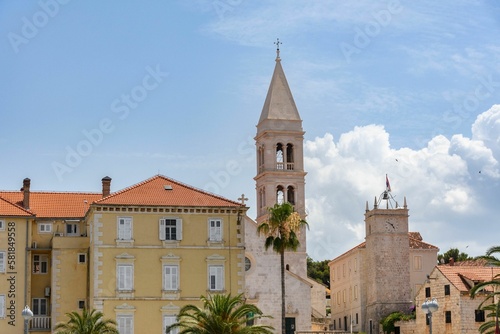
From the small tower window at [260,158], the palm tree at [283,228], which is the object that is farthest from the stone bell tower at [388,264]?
the palm tree at [283,228]

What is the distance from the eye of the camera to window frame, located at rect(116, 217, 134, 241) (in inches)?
2805

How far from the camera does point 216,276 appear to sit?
237 feet

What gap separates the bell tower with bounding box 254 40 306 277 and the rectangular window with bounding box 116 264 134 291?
27778 mm

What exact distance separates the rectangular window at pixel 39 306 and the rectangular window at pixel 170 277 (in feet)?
28.2

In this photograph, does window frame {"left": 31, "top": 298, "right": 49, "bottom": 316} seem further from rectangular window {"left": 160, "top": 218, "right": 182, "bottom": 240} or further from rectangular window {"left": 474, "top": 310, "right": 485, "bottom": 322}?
rectangular window {"left": 474, "top": 310, "right": 485, "bottom": 322}

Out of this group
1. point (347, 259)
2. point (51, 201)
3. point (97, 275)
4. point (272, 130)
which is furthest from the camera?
point (347, 259)

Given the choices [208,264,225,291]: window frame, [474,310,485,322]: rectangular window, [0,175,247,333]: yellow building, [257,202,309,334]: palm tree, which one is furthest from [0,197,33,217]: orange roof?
[474,310,485,322]: rectangular window

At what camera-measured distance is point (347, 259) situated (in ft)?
356

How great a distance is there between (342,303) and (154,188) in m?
41.5

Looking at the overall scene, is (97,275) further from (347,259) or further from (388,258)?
(347,259)

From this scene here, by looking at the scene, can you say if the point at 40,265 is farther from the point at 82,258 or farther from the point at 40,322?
the point at 40,322

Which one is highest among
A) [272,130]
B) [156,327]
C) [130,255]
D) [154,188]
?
[272,130]

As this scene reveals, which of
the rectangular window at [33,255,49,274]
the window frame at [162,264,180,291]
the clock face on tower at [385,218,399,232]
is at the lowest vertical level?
the window frame at [162,264,180,291]

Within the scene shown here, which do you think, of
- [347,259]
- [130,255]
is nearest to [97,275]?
[130,255]
